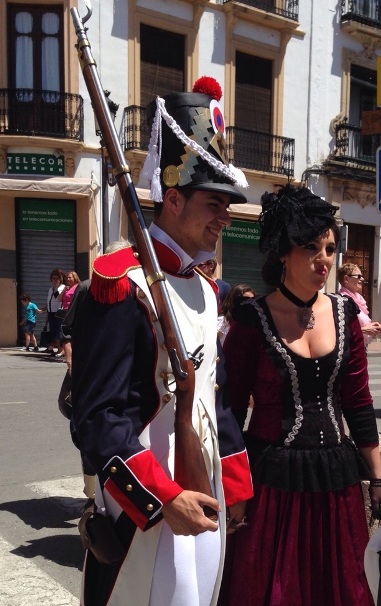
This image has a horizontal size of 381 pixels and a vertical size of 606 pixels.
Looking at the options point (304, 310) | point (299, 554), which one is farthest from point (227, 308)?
point (299, 554)

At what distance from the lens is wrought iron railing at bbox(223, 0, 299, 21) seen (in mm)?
17594

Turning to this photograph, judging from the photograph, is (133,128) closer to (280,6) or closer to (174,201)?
(280,6)

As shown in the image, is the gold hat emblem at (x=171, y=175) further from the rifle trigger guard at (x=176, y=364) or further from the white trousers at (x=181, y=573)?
the white trousers at (x=181, y=573)

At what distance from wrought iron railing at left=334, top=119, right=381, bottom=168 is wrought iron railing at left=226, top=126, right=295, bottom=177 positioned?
1.81 meters

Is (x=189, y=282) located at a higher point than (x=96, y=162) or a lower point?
lower

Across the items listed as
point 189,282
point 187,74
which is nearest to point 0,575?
point 189,282

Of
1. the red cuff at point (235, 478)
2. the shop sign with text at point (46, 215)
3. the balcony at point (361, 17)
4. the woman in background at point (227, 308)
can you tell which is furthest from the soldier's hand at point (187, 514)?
the balcony at point (361, 17)

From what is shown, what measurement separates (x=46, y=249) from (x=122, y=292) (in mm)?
14637

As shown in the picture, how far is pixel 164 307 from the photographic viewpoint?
1.74 m

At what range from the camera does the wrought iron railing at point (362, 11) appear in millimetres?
19328

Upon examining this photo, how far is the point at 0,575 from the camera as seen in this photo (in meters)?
3.42

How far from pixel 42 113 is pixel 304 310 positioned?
548 inches

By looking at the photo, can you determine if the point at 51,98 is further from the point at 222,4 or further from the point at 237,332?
the point at 237,332

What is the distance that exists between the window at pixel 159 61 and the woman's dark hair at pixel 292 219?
14.3 meters
